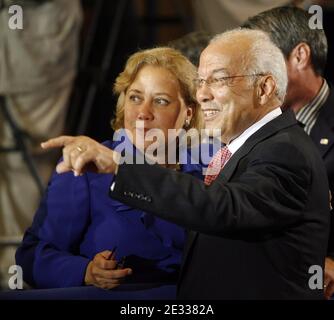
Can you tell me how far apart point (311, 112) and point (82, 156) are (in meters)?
1.09

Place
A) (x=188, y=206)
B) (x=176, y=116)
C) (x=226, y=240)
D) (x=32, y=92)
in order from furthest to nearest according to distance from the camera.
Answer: (x=32, y=92), (x=176, y=116), (x=226, y=240), (x=188, y=206)

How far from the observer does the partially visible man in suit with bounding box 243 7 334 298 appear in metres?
2.31

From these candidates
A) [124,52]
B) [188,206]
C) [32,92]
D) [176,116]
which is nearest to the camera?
[188,206]

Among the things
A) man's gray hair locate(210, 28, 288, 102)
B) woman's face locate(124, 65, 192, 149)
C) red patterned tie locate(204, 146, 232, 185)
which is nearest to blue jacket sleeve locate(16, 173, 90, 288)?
woman's face locate(124, 65, 192, 149)

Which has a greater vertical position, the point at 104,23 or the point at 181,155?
the point at 104,23

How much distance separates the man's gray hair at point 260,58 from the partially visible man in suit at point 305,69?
1.53 ft

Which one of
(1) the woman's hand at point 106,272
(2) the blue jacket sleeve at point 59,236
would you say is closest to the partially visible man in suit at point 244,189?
(1) the woman's hand at point 106,272

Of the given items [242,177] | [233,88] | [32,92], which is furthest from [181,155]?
[32,92]

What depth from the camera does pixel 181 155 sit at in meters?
2.09

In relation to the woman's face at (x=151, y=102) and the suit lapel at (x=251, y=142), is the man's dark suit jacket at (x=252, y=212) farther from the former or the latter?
the woman's face at (x=151, y=102)

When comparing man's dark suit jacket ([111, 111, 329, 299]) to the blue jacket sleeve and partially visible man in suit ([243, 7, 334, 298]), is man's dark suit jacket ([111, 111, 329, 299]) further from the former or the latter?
partially visible man in suit ([243, 7, 334, 298])

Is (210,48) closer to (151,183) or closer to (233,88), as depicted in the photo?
(233,88)
